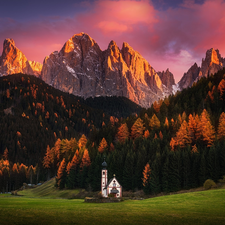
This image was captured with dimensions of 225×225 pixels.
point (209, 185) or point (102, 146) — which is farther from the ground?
point (102, 146)

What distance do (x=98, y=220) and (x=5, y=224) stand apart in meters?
8.98

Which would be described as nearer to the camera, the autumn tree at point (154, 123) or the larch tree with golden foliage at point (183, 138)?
the larch tree with golden foliage at point (183, 138)

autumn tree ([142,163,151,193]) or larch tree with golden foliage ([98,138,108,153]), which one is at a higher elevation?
larch tree with golden foliage ([98,138,108,153])

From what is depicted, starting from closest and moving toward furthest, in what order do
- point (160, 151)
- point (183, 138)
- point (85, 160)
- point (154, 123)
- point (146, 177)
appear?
point (146, 177)
point (160, 151)
point (183, 138)
point (85, 160)
point (154, 123)

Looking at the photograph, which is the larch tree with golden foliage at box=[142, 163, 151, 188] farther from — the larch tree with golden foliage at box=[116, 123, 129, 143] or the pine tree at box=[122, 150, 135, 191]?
the larch tree with golden foliage at box=[116, 123, 129, 143]

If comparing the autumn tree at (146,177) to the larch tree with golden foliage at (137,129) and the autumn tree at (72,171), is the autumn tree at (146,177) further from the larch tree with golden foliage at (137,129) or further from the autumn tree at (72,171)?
the autumn tree at (72,171)

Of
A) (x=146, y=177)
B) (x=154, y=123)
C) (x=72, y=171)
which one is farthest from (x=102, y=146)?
(x=146, y=177)

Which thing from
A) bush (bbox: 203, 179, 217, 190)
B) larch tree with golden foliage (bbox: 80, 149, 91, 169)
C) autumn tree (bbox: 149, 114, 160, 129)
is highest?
autumn tree (bbox: 149, 114, 160, 129)

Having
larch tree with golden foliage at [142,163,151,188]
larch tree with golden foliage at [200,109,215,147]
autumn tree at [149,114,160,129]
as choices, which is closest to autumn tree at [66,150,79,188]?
larch tree with golden foliage at [142,163,151,188]

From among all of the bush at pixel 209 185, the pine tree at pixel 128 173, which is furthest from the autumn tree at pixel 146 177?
the bush at pixel 209 185

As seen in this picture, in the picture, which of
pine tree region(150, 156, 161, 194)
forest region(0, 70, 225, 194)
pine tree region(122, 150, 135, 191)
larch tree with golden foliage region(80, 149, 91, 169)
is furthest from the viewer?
larch tree with golden foliage region(80, 149, 91, 169)

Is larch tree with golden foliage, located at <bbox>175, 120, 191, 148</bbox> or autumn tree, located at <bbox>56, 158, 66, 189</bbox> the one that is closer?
larch tree with golden foliage, located at <bbox>175, 120, 191, 148</bbox>

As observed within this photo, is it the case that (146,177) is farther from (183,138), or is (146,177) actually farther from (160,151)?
(183,138)

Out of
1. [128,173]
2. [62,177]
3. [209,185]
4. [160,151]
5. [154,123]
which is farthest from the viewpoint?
[154,123]
